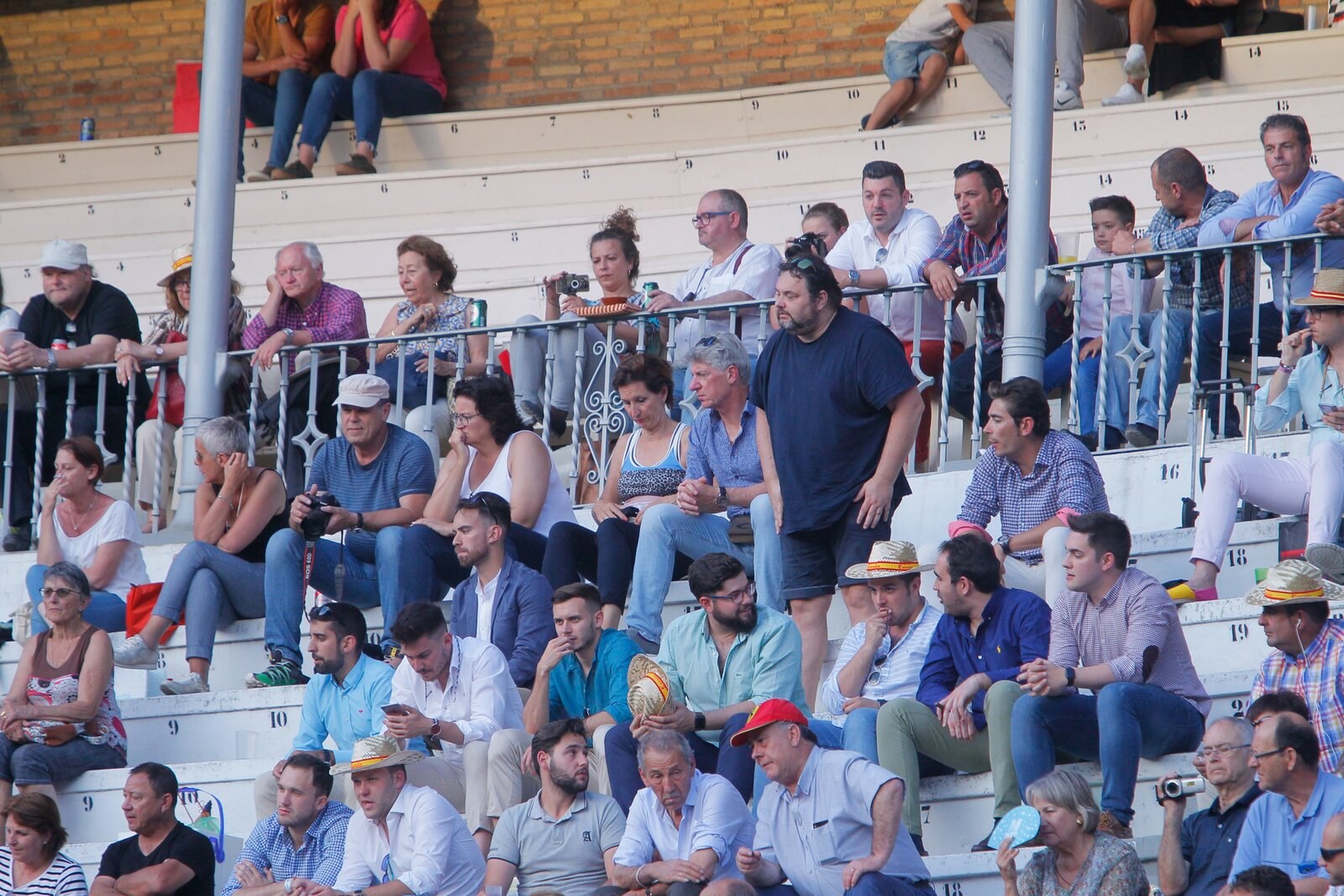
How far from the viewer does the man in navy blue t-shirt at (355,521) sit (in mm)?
7066

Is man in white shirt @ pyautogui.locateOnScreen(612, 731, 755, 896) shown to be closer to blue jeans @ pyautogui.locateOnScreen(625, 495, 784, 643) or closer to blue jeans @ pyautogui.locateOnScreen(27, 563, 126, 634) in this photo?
blue jeans @ pyautogui.locateOnScreen(625, 495, 784, 643)

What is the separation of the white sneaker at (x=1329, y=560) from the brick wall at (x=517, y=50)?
6.72 m

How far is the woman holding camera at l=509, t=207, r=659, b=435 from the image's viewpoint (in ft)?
26.8

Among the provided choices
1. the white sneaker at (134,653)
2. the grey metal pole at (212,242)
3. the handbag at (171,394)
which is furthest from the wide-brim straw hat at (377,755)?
the handbag at (171,394)

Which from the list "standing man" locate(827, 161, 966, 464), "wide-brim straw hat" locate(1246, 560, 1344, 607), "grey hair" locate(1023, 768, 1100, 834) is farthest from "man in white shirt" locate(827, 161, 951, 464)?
"grey hair" locate(1023, 768, 1100, 834)

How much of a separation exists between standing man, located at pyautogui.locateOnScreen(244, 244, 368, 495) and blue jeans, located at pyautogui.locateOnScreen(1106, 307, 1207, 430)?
2.86 metres

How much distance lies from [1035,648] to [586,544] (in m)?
1.69

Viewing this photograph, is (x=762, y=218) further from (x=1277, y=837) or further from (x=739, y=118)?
(x=1277, y=837)

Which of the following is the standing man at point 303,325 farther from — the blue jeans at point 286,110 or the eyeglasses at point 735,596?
the blue jeans at point 286,110

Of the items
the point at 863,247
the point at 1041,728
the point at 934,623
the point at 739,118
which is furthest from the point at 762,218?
the point at 1041,728

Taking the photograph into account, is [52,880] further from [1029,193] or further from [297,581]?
[1029,193]

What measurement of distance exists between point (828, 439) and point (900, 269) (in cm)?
157

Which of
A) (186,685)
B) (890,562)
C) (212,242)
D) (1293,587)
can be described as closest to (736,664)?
(890,562)

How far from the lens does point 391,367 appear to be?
8531 mm
